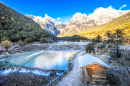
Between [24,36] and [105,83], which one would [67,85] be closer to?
[105,83]

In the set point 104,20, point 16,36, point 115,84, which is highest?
point 104,20

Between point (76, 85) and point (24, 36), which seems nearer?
point (76, 85)

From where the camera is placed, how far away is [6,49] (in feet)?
92.5

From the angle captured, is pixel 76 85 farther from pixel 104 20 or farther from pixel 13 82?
pixel 104 20

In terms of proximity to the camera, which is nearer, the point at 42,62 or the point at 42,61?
the point at 42,62

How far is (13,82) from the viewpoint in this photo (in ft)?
29.5

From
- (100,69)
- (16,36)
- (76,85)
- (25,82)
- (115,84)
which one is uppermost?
(16,36)

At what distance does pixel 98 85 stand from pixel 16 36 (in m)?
47.7

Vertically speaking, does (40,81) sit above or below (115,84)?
below

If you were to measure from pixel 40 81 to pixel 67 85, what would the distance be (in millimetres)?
3931

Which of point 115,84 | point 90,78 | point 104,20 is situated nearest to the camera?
point 115,84

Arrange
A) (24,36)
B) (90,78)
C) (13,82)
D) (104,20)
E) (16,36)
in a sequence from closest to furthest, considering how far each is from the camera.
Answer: (90,78), (13,82), (16,36), (24,36), (104,20)

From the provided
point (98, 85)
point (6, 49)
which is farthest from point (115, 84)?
point (6, 49)

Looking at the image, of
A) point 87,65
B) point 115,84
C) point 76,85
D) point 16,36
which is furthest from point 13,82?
point 16,36
